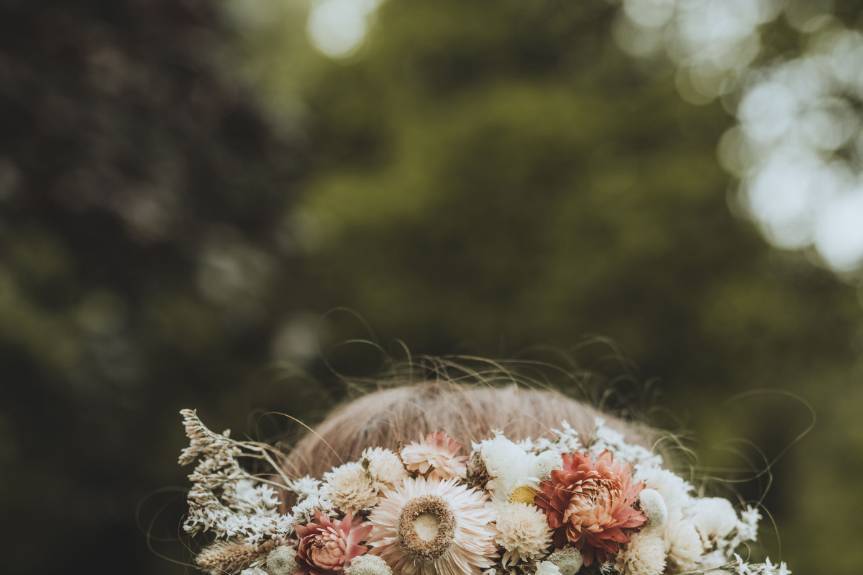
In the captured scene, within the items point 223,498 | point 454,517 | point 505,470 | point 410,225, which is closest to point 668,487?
point 505,470

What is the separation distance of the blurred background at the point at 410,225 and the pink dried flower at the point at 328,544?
2.99 m

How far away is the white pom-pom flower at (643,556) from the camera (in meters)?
1.57

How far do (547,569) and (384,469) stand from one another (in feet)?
1.17

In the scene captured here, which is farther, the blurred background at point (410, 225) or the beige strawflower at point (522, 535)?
the blurred background at point (410, 225)

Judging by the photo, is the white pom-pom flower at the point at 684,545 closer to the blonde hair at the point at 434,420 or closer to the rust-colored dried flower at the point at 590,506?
the rust-colored dried flower at the point at 590,506

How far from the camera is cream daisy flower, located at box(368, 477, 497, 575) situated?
4.85 feet

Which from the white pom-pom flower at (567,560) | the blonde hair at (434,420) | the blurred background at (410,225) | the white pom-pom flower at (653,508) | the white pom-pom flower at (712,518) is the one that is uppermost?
the blurred background at (410,225)

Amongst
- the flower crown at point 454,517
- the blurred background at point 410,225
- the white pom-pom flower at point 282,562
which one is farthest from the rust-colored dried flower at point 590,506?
the blurred background at point 410,225

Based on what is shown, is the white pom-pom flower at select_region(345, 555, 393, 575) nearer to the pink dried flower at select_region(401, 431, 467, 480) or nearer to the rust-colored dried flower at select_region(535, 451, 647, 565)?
the pink dried flower at select_region(401, 431, 467, 480)

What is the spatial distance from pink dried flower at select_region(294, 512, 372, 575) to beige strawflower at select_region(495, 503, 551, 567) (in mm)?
253

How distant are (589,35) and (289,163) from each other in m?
4.75

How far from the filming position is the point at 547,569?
1508 mm

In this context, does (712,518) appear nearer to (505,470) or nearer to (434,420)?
(505,470)

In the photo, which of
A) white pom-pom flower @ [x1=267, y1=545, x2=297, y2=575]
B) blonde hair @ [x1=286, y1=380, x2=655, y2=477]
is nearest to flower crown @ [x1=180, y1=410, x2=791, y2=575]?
white pom-pom flower @ [x1=267, y1=545, x2=297, y2=575]
